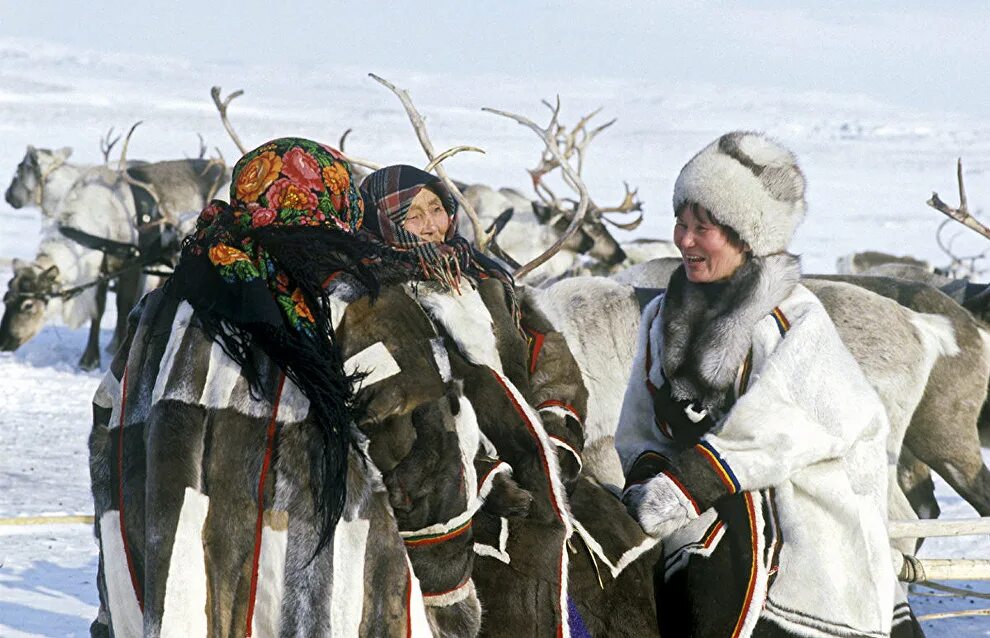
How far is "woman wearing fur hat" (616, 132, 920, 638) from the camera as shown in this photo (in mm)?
1928

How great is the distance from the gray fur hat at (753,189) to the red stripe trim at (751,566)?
414mm

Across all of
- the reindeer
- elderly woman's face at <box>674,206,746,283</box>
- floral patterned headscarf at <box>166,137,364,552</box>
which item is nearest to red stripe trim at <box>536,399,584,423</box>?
elderly woman's face at <box>674,206,746,283</box>

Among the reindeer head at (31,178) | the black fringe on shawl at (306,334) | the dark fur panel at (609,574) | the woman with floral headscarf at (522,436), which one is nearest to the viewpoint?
the black fringe on shawl at (306,334)

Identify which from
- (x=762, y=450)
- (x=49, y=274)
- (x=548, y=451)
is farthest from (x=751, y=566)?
(x=49, y=274)

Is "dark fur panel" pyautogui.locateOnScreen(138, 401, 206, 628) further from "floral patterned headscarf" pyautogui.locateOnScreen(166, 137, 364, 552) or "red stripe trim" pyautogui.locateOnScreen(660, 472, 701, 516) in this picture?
"red stripe trim" pyautogui.locateOnScreen(660, 472, 701, 516)

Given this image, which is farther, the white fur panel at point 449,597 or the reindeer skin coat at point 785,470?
the reindeer skin coat at point 785,470

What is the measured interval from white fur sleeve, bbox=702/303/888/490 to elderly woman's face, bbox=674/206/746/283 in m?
0.13

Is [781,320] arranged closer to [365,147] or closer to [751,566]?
[751,566]

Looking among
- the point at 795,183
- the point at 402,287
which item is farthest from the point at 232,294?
the point at 795,183

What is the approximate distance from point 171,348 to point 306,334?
206 mm

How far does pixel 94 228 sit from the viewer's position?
10.4m

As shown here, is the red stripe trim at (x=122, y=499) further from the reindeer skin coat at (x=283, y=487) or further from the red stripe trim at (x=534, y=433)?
the red stripe trim at (x=534, y=433)

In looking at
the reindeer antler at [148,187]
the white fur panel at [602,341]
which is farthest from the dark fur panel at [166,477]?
the reindeer antler at [148,187]

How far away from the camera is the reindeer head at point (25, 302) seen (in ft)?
31.0
